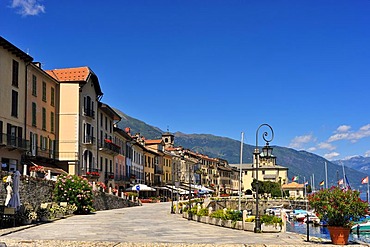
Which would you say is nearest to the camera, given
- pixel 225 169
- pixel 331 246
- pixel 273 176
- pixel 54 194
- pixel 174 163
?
pixel 331 246

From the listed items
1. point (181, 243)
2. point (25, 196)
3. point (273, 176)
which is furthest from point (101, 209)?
point (273, 176)

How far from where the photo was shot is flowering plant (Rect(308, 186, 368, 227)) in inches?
768

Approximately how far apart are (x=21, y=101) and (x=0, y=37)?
21.6 ft

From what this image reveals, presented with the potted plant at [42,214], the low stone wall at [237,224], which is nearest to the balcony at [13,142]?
the potted plant at [42,214]

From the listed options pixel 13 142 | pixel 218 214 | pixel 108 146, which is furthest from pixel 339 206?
pixel 108 146

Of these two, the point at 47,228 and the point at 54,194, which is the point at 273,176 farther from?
the point at 47,228

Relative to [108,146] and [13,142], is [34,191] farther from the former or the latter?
[108,146]

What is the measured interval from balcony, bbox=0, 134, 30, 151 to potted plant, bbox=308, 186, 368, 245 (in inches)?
1026

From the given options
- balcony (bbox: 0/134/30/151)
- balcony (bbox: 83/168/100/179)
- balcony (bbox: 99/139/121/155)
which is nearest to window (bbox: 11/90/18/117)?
balcony (bbox: 0/134/30/151)

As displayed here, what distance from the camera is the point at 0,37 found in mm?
38188

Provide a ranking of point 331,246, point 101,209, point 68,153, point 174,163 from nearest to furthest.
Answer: point 331,246, point 101,209, point 68,153, point 174,163

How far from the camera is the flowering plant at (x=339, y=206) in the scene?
1950 centimetres

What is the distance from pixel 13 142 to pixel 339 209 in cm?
2869

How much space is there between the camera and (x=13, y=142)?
40719mm
